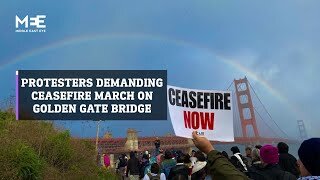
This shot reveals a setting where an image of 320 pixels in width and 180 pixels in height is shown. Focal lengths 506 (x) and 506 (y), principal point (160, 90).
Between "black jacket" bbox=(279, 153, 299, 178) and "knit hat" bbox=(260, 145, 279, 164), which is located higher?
"knit hat" bbox=(260, 145, 279, 164)

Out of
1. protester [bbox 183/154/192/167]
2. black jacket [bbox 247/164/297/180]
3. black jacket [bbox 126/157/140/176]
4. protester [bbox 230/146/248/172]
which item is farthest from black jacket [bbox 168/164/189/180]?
black jacket [bbox 126/157/140/176]

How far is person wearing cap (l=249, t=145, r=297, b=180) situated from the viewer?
5.11m

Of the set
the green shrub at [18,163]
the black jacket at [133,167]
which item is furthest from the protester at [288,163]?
the black jacket at [133,167]

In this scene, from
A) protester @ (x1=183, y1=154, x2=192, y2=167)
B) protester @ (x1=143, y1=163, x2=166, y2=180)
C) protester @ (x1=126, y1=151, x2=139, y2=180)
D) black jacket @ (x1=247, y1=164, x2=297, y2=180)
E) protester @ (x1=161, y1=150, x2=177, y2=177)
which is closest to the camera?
black jacket @ (x1=247, y1=164, x2=297, y2=180)

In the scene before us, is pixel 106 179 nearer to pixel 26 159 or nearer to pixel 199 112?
pixel 26 159

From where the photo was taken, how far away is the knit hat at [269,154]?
16.8 feet

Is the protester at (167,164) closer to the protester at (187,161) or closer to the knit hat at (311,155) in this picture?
the protester at (187,161)

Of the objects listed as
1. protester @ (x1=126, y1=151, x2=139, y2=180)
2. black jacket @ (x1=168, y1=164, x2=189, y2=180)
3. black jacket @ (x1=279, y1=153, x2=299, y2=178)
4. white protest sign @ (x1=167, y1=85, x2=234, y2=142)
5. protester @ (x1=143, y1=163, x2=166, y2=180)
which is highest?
white protest sign @ (x1=167, y1=85, x2=234, y2=142)

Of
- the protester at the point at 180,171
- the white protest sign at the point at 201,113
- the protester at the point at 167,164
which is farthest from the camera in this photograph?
the protester at the point at 167,164

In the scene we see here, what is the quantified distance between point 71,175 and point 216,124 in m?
10.7

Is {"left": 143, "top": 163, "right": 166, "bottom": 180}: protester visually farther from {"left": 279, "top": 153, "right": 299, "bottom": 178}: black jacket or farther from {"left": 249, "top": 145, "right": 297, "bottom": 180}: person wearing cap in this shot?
{"left": 249, "top": 145, "right": 297, "bottom": 180}: person wearing cap

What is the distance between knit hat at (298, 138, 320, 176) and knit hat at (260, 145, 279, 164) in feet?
7.28

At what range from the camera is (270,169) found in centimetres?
517

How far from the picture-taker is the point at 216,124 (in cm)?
488
